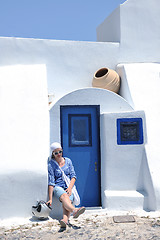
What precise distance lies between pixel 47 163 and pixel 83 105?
158cm

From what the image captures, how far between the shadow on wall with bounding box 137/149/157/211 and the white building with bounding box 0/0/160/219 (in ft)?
0.06

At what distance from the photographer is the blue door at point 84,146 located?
21.3ft

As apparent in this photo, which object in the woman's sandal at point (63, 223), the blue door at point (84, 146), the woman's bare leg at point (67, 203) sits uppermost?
the blue door at point (84, 146)

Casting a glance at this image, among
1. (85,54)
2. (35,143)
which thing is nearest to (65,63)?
(85,54)

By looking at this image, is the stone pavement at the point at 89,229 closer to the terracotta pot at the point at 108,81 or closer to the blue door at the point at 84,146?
the blue door at the point at 84,146

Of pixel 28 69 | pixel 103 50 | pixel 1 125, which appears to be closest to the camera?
pixel 1 125

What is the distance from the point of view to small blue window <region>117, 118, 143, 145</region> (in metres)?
6.39

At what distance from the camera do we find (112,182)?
6.35 metres

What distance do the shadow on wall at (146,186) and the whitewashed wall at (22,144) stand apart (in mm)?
2000

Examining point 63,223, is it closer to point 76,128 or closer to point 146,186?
point 146,186

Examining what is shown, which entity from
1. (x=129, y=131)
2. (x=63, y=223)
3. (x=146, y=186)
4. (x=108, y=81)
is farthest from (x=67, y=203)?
(x=108, y=81)

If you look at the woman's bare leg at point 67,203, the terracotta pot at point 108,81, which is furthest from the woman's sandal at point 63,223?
the terracotta pot at point 108,81

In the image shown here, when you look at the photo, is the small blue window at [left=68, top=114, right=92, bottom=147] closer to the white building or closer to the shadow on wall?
the white building

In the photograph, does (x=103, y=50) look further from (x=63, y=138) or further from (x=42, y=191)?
(x=42, y=191)
